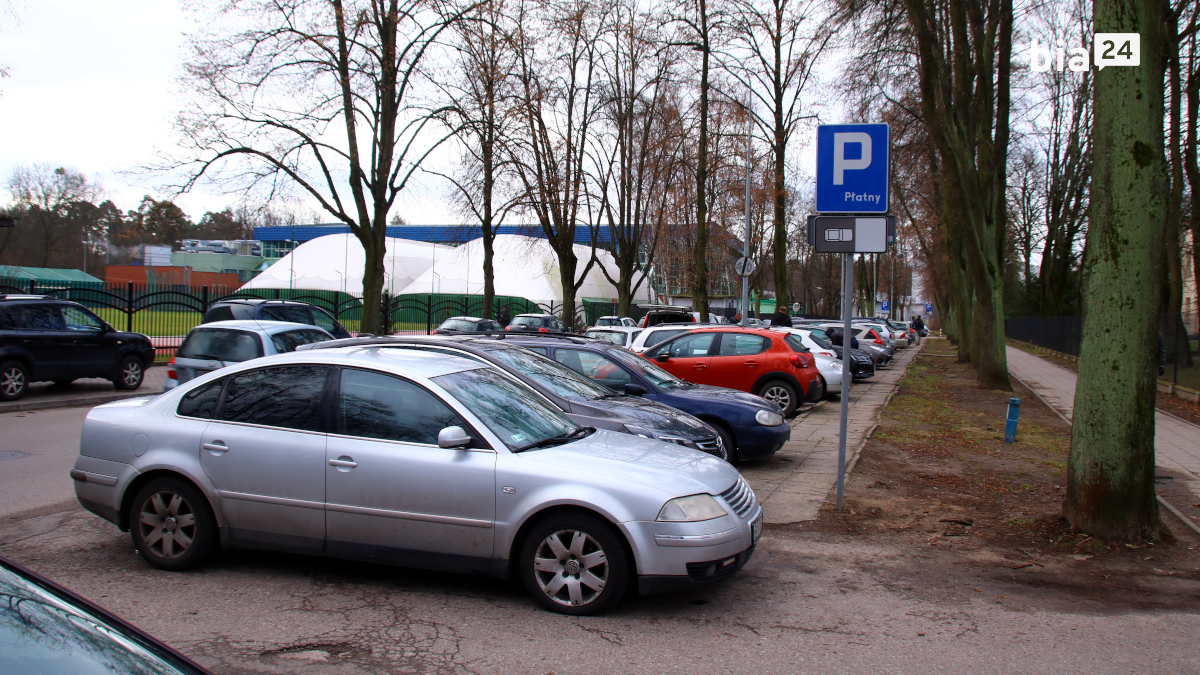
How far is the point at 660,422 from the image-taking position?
7879 mm

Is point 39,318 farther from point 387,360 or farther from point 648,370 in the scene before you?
point 387,360

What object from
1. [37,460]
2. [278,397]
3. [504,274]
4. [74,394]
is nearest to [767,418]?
[278,397]

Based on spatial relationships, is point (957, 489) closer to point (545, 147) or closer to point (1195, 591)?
point (1195, 591)

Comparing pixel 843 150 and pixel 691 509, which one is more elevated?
pixel 843 150

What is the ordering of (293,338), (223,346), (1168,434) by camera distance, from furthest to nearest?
(1168,434) → (293,338) → (223,346)

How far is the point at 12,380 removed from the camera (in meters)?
13.8

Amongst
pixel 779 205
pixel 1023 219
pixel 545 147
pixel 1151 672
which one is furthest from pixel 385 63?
pixel 1023 219

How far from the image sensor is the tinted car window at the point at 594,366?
10.0 metres

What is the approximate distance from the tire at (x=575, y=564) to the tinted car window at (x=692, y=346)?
31.9ft

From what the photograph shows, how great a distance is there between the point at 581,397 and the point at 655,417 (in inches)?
30.2

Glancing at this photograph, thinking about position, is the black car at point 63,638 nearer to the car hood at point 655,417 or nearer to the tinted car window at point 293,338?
the car hood at point 655,417

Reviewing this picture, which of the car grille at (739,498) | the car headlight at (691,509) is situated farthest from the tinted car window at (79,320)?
the car headlight at (691,509)

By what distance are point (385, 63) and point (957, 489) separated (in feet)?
57.3

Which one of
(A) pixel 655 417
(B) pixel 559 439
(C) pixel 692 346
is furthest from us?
(C) pixel 692 346
